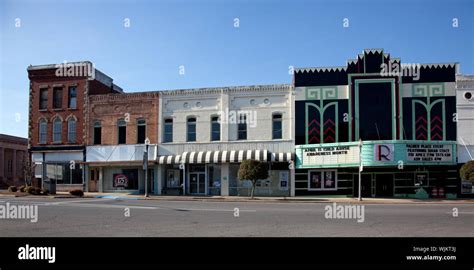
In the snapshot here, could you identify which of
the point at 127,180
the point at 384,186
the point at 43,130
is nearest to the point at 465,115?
the point at 384,186

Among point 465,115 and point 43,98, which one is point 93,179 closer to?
point 43,98

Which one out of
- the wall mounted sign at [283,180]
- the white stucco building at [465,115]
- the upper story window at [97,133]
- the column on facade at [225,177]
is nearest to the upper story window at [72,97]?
the upper story window at [97,133]

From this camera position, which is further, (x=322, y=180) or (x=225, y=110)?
(x=225, y=110)

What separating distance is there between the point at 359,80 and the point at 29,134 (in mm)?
28395

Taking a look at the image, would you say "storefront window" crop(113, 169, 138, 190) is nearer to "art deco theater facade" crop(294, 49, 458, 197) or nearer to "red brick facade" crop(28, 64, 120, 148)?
"red brick facade" crop(28, 64, 120, 148)

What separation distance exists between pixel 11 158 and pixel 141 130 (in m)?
25.7

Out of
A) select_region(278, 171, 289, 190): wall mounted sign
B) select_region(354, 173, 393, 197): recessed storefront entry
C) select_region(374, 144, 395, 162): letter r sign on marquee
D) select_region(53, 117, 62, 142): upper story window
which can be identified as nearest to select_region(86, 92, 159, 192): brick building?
select_region(53, 117, 62, 142): upper story window

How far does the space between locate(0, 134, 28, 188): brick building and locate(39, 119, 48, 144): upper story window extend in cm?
1420

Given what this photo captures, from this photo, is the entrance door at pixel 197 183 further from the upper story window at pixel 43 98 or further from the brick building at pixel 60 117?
the upper story window at pixel 43 98

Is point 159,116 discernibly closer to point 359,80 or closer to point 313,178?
point 313,178

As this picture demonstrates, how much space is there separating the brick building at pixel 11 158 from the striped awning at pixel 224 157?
25535 millimetres

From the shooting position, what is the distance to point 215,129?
33.0 m

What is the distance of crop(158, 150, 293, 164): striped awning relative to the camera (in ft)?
99.6

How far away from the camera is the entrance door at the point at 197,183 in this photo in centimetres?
3294
